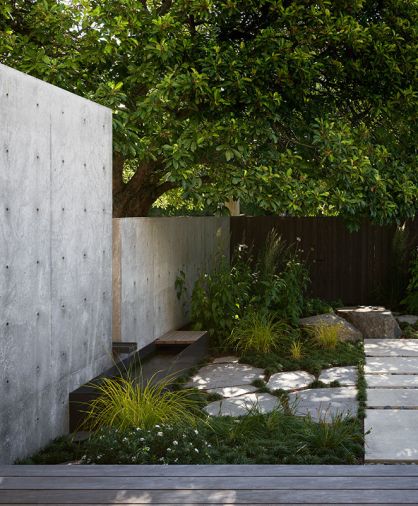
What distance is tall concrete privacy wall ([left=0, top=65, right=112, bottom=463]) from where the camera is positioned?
452 centimetres

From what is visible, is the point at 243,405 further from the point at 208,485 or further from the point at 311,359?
the point at 208,485

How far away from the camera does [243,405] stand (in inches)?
238

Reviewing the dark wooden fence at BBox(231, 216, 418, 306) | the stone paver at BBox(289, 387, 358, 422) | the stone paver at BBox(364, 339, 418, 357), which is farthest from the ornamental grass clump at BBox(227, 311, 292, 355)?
the dark wooden fence at BBox(231, 216, 418, 306)

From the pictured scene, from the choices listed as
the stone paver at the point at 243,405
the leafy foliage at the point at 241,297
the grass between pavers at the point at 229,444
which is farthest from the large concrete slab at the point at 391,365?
the grass between pavers at the point at 229,444

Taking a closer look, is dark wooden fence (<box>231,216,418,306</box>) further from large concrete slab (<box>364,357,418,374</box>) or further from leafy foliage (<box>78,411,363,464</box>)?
leafy foliage (<box>78,411,363,464</box>)

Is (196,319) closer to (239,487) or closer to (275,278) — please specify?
(275,278)

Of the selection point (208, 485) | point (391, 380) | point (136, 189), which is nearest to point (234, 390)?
point (391, 380)

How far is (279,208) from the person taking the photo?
8.10 metres

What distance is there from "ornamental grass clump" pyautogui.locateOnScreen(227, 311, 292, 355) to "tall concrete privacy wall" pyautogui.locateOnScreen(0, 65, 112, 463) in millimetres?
2268

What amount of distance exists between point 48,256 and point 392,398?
2789 mm

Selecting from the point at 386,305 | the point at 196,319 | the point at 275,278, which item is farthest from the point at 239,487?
the point at 386,305

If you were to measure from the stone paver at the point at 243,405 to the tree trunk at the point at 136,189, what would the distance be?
4.16 m

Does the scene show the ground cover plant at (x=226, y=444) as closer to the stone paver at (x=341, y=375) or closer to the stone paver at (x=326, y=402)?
the stone paver at (x=326, y=402)

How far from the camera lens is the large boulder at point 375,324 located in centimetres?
948
